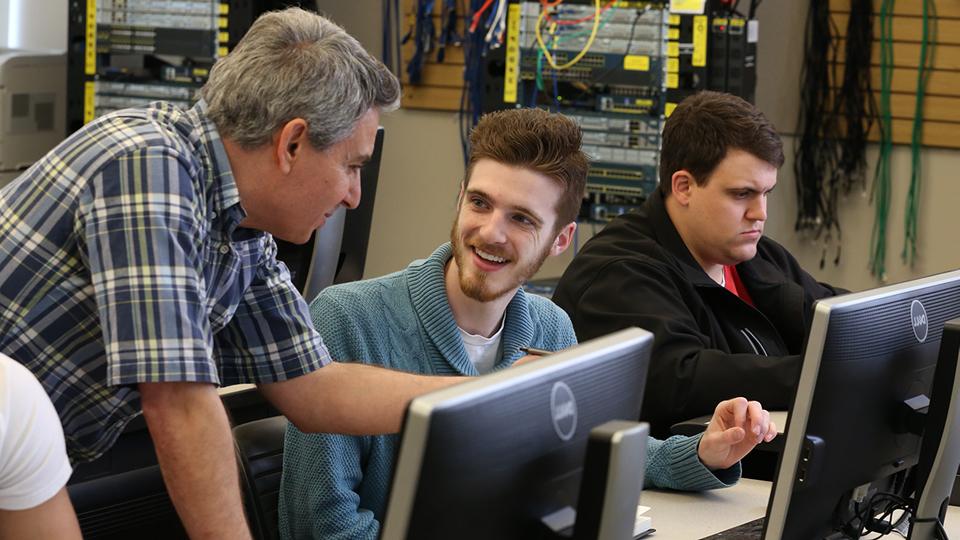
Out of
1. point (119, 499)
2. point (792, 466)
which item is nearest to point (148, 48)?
point (119, 499)

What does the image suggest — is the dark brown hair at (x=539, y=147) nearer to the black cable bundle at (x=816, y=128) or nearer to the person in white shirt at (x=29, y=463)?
the person in white shirt at (x=29, y=463)

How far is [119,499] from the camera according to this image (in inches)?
74.9

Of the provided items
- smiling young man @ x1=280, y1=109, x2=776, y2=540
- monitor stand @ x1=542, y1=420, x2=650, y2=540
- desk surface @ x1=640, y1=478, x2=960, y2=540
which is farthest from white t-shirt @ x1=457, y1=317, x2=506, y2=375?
monitor stand @ x1=542, y1=420, x2=650, y2=540

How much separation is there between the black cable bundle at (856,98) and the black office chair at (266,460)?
3.40 metres

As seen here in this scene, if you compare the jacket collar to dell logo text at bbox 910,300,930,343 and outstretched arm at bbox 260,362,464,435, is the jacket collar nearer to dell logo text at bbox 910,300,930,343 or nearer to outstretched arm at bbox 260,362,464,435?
outstretched arm at bbox 260,362,464,435

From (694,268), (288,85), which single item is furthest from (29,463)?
(694,268)

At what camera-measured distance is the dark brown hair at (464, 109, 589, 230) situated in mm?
2102

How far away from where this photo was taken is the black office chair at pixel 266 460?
197 cm

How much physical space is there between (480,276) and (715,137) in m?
0.89

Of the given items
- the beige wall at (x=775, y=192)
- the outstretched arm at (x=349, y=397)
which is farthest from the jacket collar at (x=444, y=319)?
the beige wall at (x=775, y=192)

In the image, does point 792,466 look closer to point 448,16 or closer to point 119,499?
point 119,499

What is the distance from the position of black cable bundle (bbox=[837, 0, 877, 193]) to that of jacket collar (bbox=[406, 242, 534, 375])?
316 cm

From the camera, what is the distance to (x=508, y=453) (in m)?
1.15

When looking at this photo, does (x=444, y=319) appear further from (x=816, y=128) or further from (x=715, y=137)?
(x=816, y=128)
